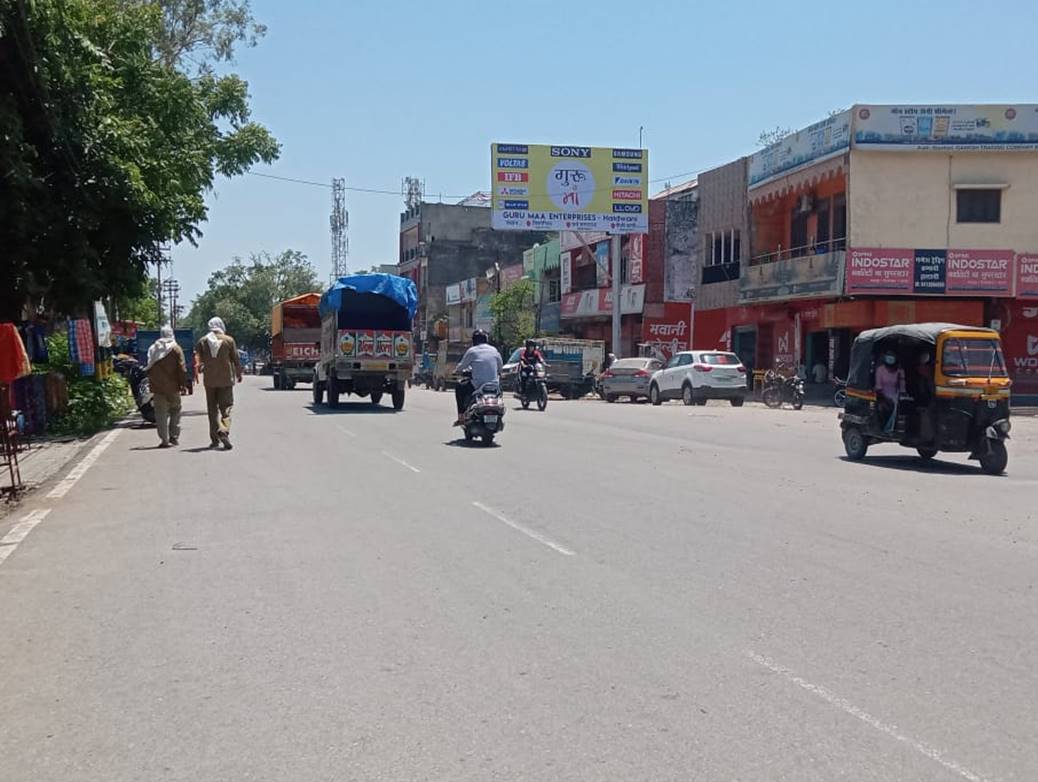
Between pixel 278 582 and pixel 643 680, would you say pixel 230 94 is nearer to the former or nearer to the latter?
pixel 278 582

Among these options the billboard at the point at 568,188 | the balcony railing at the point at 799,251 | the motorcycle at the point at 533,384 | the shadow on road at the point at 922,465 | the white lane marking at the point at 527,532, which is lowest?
the shadow on road at the point at 922,465

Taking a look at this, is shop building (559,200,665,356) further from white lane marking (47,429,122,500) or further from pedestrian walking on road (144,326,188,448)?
pedestrian walking on road (144,326,188,448)

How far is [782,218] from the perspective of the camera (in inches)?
1598

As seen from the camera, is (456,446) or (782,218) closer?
(456,446)

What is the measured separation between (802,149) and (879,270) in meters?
5.71

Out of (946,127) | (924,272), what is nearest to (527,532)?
(924,272)

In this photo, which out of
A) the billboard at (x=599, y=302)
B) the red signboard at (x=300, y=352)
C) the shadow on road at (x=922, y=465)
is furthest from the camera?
the billboard at (x=599, y=302)

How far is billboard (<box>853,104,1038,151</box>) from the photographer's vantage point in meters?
32.9

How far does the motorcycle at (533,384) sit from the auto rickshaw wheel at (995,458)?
1492cm

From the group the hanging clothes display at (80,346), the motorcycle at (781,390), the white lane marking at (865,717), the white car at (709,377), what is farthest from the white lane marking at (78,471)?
the motorcycle at (781,390)

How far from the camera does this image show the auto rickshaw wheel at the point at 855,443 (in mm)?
16469

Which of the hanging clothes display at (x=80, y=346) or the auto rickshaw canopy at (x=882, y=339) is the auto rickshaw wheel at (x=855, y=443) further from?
the hanging clothes display at (x=80, y=346)

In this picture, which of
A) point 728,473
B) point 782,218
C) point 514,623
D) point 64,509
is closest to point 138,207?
point 64,509

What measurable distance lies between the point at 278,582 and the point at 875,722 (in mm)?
4386
